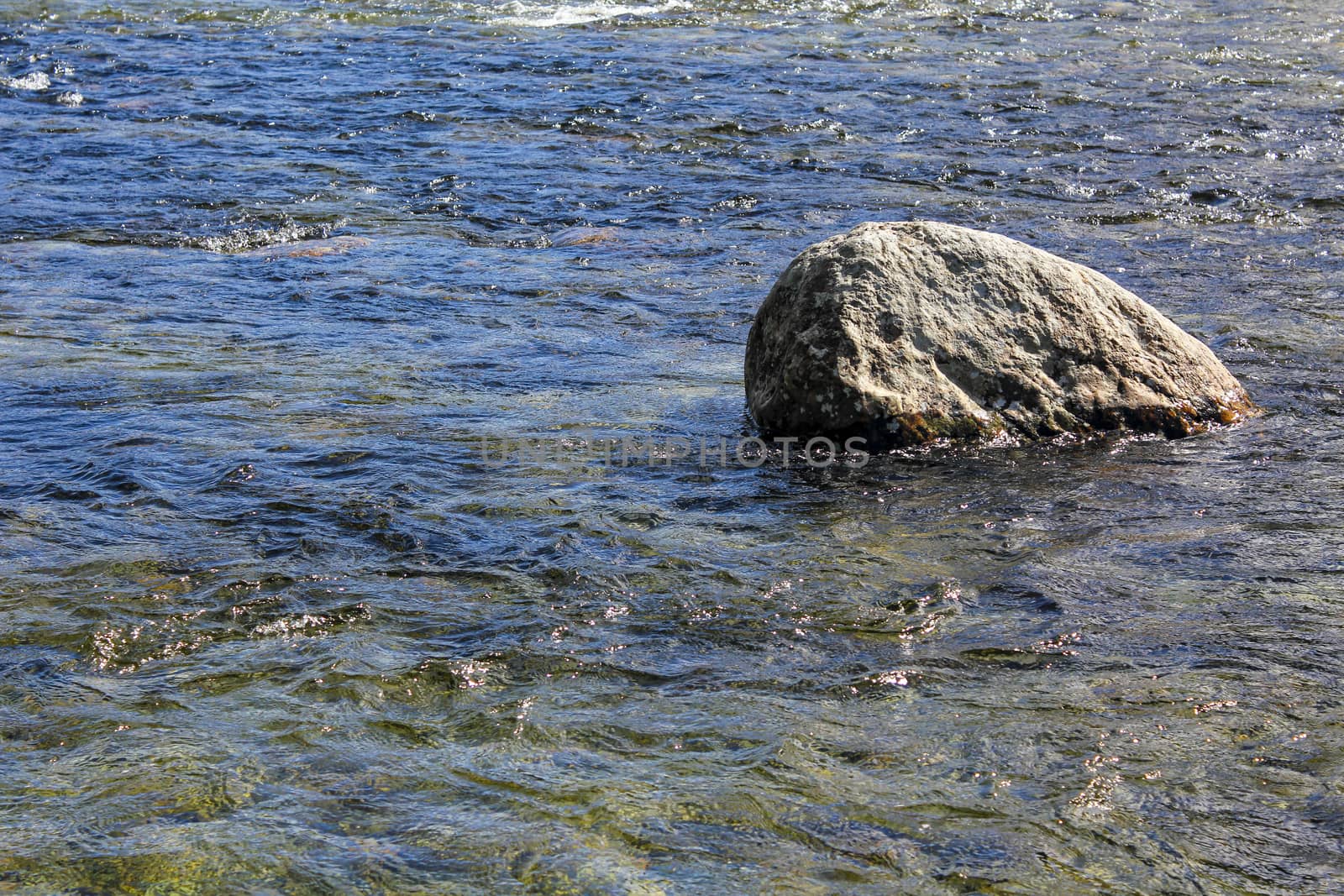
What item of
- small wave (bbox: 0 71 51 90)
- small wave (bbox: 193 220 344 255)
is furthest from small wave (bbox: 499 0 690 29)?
small wave (bbox: 193 220 344 255)

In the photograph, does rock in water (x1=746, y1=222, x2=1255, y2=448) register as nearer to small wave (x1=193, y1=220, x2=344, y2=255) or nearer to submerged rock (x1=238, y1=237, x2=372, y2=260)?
submerged rock (x1=238, y1=237, x2=372, y2=260)

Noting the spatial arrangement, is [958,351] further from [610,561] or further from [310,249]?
[310,249]

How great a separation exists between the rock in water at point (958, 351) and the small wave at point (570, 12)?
1220cm

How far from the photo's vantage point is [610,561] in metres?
4.96

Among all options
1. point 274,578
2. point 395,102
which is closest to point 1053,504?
point 274,578

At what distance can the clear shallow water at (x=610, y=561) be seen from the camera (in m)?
3.40

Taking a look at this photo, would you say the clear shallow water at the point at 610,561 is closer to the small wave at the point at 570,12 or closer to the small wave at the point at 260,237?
the small wave at the point at 260,237

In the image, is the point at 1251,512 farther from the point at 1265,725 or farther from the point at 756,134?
the point at 756,134

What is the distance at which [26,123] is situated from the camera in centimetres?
1270

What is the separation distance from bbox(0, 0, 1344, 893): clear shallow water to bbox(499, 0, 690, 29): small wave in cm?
666

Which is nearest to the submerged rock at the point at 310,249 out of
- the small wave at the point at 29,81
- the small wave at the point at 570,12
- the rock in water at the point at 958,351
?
the rock in water at the point at 958,351

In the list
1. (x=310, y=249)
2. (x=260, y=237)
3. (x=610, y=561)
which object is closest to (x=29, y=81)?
(x=260, y=237)

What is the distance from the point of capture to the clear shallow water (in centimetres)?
340

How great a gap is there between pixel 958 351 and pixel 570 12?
13.5m
